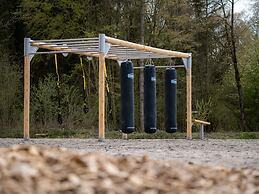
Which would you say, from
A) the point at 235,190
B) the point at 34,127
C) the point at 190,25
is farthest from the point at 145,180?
the point at 190,25

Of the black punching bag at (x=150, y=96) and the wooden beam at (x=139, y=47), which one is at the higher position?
the wooden beam at (x=139, y=47)

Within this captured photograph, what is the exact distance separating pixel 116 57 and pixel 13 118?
539 centimetres

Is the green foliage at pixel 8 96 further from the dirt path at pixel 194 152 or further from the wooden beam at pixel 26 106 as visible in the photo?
the dirt path at pixel 194 152

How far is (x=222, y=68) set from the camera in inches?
893

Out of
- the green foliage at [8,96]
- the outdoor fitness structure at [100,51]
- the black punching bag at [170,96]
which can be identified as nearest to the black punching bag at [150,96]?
the outdoor fitness structure at [100,51]

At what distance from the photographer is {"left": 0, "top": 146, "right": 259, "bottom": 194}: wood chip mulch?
3.79m

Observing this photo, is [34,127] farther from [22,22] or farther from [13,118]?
[22,22]

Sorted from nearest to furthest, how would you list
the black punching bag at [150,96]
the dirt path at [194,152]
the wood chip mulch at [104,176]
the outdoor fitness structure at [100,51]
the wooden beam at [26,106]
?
the wood chip mulch at [104,176], the dirt path at [194,152], the outdoor fitness structure at [100,51], the wooden beam at [26,106], the black punching bag at [150,96]

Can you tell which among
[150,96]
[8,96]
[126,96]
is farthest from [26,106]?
[8,96]

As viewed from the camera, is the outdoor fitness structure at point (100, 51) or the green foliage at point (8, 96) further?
the green foliage at point (8, 96)

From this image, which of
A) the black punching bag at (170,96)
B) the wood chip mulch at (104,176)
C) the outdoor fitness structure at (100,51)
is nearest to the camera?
the wood chip mulch at (104,176)

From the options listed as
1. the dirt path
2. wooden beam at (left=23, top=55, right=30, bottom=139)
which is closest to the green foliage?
wooden beam at (left=23, top=55, right=30, bottom=139)

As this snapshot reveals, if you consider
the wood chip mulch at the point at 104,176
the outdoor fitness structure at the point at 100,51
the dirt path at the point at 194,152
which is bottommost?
the dirt path at the point at 194,152

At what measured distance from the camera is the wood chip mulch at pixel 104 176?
12.4 feet
